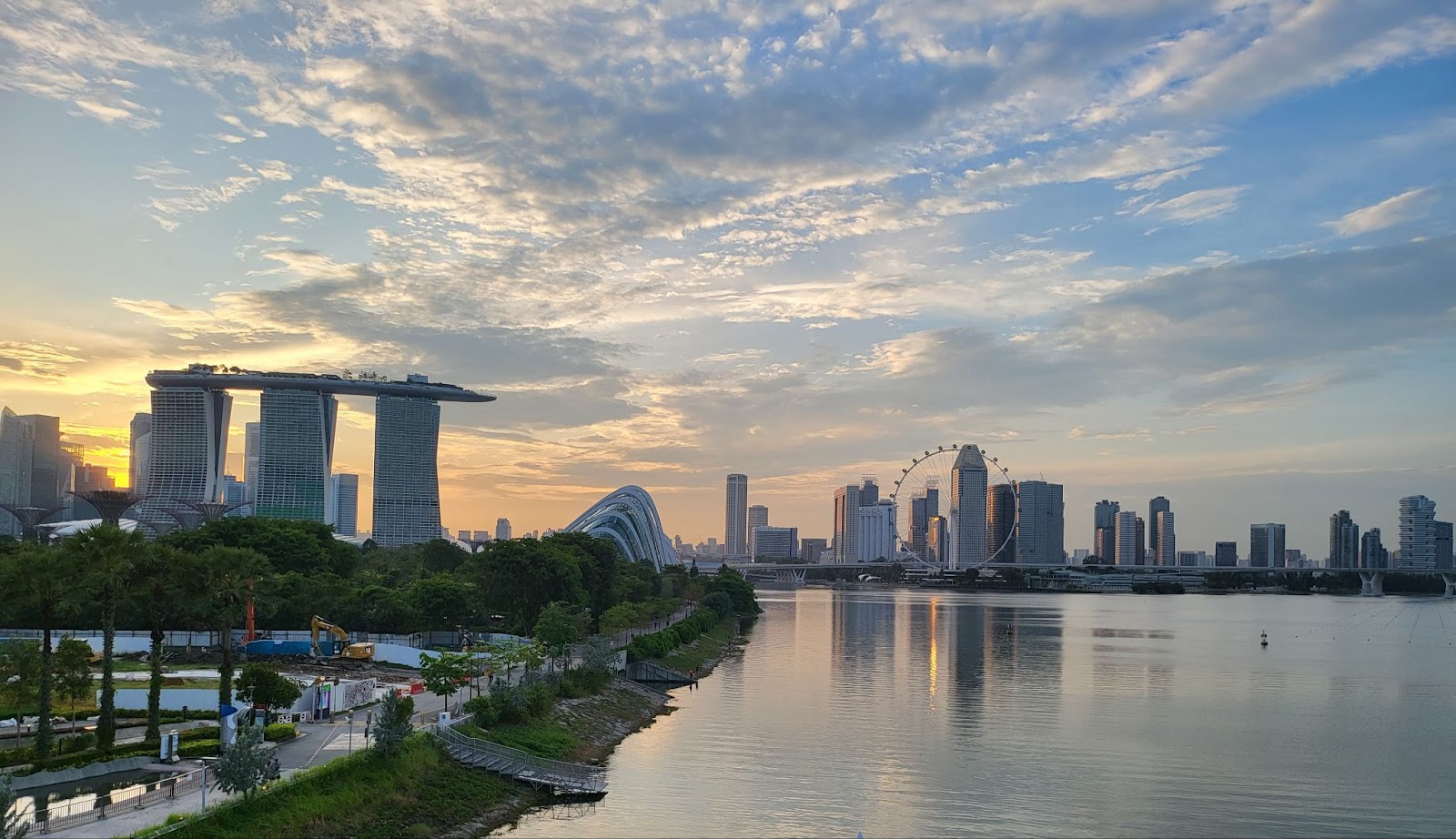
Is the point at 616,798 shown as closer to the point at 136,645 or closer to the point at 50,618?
the point at 50,618

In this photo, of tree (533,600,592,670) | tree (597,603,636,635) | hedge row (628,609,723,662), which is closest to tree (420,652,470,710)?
tree (533,600,592,670)

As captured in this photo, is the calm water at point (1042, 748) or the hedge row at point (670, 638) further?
the hedge row at point (670, 638)

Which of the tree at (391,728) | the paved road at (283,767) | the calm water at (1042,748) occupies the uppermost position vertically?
the tree at (391,728)

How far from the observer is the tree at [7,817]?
26.6 m

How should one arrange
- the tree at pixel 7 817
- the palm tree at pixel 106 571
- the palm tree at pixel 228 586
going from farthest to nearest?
1. the palm tree at pixel 228 586
2. the palm tree at pixel 106 571
3. the tree at pixel 7 817

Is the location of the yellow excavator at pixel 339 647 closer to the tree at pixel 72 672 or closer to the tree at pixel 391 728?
the tree at pixel 72 672

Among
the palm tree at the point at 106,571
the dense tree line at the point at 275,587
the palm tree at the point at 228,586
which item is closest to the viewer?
the palm tree at the point at 106,571

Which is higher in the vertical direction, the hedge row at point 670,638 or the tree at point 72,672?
the tree at point 72,672

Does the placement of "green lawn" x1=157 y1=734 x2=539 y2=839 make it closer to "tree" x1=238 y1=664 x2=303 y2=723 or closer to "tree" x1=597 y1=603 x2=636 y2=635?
"tree" x1=238 y1=664 x2=303 y2=723

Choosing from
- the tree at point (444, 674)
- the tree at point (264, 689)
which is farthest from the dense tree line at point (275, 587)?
the tree at point (444, 674)

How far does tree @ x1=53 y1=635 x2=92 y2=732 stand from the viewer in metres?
46.0

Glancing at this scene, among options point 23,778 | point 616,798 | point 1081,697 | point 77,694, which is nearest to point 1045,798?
point 616,798

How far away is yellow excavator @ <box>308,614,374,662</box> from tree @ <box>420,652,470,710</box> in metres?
18.1

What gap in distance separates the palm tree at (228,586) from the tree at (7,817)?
585 inches
